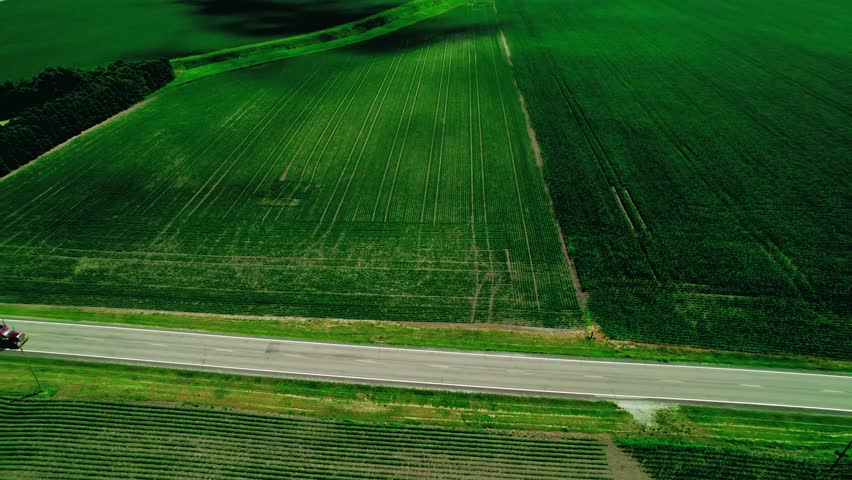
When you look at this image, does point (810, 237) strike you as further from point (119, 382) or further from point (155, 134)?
point (155, 134)

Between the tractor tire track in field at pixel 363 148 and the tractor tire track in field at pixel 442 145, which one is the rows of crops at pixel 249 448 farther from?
the tractor tire track in field at pixel 442 145

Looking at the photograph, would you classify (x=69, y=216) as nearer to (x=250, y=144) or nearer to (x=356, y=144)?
(x=250, y=144)

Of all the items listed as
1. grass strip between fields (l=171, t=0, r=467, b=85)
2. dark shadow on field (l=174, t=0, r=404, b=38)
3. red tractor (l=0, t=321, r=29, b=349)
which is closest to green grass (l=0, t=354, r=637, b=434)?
red tractor (l=0, t=321, r=29, b=349)

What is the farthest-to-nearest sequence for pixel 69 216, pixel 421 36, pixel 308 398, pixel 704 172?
pixel 421 36 < pixel 704 172 < pixel 69 216 < pixel 308 398

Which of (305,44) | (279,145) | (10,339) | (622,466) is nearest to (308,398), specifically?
(622,466)

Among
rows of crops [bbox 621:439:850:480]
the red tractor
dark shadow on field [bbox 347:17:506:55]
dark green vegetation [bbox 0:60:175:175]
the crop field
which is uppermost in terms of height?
dark shadow on field [bbox 347:17:506:55]

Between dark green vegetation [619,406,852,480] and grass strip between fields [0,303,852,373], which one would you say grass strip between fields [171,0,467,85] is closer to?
grass strip between fields [0,303,852,373]
